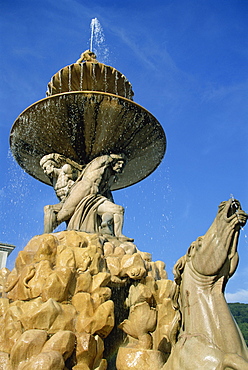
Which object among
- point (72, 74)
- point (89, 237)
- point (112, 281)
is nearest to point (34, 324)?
point (112, 281)

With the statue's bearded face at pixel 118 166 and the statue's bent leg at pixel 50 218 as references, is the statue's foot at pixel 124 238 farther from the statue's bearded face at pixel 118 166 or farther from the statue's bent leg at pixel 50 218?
the statue's bearded face at pixel 118 166

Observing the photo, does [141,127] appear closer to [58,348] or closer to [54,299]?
[54,299]

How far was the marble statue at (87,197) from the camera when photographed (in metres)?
7.09

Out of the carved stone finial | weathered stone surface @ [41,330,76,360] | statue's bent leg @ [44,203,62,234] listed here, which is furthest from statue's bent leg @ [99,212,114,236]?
the carved stone finial

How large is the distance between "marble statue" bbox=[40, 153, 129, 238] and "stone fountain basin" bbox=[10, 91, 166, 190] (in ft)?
1.14

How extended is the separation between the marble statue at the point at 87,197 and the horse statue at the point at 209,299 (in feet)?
10.6

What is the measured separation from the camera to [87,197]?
285 inches

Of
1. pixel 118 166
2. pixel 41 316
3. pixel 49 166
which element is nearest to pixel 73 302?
pixel 41 316

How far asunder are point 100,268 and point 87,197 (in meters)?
2.06

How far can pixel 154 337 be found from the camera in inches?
200

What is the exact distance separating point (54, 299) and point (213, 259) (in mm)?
2255

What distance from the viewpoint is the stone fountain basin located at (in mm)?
7516

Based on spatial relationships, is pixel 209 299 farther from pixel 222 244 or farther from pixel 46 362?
pixel 46 362

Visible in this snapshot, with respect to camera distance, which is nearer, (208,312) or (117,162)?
(208,312)
